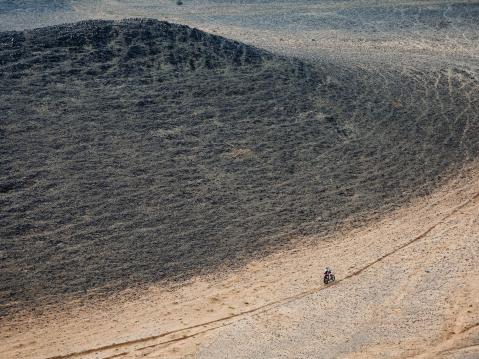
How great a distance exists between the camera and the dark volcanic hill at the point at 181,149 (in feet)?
65.1

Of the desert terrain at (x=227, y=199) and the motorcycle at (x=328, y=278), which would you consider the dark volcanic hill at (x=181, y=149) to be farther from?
the motorcycle at (x=328, y=278)

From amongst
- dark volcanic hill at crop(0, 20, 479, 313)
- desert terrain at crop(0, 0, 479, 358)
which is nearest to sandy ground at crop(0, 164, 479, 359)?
desert terrain at crop(0, 0, 479, 358)

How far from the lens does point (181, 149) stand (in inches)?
962

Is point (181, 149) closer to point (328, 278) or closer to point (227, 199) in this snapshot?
point (227, 199)

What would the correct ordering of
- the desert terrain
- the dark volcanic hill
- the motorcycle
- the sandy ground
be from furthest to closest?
1. the dark volcanic hill
2. the motorcycle
3. the desert terrain
4. the sandy ground

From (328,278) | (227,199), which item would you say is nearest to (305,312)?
(328,278)

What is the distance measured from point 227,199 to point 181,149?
3321 millimetres

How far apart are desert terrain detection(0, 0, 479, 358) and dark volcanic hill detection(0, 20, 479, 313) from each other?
76mm

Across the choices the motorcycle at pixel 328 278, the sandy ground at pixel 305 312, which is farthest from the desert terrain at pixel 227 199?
the motorcycle at pixel 328 278

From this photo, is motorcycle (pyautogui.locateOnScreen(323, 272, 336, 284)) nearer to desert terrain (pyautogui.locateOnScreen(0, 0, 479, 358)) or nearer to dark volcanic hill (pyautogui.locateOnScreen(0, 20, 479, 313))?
desert terrain (pyautogui.locateOnScreen(0, 0, 479, 358))

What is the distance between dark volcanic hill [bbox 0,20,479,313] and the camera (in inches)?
781

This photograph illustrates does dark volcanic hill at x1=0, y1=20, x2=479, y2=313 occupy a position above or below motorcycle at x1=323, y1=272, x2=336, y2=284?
above

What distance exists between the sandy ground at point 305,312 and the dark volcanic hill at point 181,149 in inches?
43.5

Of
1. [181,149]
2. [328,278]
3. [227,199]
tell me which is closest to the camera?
[328,278]
